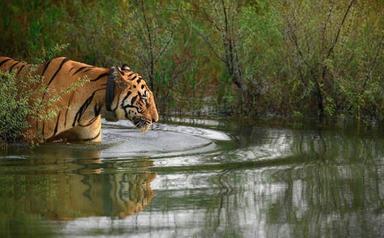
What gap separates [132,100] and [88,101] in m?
0.43

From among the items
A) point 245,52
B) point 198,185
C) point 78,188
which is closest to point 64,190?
point 78,188

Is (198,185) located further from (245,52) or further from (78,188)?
(245,52)

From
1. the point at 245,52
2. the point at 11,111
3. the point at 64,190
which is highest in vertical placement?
the point at 245,52

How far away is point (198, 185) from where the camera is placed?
876cm

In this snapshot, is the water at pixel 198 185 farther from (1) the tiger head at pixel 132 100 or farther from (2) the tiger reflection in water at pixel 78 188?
(1) the tiger head at pixel 132 100

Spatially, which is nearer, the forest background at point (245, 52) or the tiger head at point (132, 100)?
the tiger head at point (132, 100)

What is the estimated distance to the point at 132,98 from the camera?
11.2 meters

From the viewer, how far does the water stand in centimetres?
725

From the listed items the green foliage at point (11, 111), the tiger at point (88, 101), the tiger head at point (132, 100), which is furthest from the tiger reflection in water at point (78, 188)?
the tiger head at point (132, 100)

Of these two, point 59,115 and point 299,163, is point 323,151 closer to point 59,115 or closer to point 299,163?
point 299,163

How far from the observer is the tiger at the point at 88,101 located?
11094 millimetres

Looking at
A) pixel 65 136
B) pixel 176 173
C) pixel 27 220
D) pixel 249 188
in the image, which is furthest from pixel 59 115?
pixel 27 220

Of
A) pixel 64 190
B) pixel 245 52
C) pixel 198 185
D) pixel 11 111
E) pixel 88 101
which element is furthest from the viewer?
pixel 245 52

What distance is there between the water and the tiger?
0.21m
